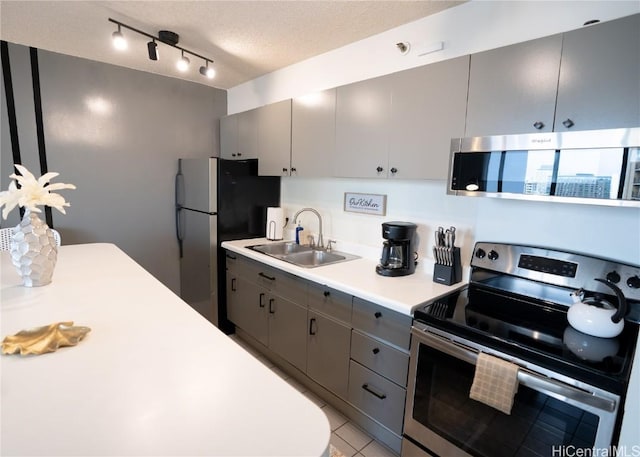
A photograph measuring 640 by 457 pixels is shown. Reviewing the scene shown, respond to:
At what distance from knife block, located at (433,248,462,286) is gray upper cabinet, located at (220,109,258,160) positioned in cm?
191

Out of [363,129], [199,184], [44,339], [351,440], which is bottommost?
[351,440]

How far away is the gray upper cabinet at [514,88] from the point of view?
1.37 meters

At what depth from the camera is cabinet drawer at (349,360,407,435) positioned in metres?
1.68

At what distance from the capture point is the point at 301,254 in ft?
9.13

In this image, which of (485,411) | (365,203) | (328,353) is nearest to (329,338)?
(328,353)

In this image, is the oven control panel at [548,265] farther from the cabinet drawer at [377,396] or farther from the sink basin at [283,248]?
the sink basin at [283,248]

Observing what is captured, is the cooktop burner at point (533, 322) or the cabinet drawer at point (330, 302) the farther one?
the cabinet drawer at point (330, 302)

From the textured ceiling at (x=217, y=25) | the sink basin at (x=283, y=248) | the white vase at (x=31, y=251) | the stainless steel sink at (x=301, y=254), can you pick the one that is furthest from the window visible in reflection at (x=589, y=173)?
the white vase at (x=31, y=251)

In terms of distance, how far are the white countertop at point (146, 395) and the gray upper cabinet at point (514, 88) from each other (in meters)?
1.44

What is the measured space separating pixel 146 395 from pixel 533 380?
49.5 inches

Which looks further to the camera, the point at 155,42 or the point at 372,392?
the point at 155,42

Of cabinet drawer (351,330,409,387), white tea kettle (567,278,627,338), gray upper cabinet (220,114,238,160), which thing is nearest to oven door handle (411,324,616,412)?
cabinet drawer (351,330,409,387)

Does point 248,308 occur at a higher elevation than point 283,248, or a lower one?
lower

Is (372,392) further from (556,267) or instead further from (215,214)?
(215,214)
